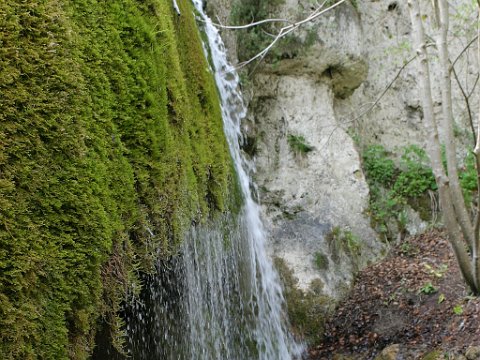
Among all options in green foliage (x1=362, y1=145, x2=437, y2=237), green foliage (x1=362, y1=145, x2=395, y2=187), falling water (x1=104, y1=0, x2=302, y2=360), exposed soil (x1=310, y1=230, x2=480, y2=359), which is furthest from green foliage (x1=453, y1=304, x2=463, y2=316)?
green foliage (x1=362, y1=145, x2=395, y2=187)

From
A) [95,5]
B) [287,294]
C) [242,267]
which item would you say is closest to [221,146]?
[242,267]

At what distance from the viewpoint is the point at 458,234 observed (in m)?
5.05

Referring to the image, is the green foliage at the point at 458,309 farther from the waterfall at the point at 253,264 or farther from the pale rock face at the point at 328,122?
the waterfall at the point at 253,264

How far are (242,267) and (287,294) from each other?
1.44 metres

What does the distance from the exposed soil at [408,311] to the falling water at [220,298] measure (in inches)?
29.0

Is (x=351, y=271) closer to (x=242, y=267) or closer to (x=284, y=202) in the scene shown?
(x=284, y=202)

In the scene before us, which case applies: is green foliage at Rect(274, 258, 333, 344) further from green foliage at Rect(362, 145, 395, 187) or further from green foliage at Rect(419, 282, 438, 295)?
green foliage at Rect(362, 145, 395, 187)

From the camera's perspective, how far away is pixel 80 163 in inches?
79.6

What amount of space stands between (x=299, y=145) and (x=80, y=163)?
612 cm

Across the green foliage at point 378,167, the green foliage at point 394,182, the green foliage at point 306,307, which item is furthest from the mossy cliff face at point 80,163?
the green foliage at point 378,167

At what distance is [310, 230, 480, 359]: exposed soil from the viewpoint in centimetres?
504

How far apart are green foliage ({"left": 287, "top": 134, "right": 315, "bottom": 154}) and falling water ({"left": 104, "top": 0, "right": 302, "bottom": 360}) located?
1.08 m

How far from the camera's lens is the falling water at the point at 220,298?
3.94 meters

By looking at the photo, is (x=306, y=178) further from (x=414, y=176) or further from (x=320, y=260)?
(x=414, y=176)
